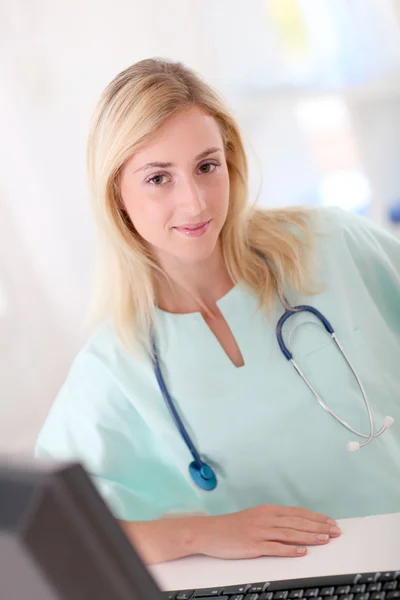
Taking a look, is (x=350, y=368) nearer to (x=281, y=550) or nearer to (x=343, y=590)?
(x=281, y=550)

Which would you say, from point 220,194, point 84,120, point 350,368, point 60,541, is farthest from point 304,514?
point 84,120

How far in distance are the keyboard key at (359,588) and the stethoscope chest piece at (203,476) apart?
45 centimetres

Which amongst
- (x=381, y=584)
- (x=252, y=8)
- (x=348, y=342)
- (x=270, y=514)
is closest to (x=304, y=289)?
(x=348, y=342)

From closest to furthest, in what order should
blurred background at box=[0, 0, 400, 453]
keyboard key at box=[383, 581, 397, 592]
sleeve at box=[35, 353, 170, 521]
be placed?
1. keyboard key at box=[383, 581, 397, 592]
2. sleeve at box=[35, 353, 170, 521]
3. blurred background at box=[0, 0, 400, 453]

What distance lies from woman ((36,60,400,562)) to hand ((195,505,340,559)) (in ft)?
0.16

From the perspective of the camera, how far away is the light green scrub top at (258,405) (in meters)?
1.25

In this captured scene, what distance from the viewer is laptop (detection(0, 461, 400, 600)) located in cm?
43

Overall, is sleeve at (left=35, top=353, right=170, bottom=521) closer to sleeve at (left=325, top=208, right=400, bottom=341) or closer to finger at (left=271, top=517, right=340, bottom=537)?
finger at (left=271, top=517, right=340, bottom=537)

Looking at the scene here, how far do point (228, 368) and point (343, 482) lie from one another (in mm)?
252

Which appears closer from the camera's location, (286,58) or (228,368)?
(228,368)

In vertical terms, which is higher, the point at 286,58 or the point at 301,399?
the point at 286,58

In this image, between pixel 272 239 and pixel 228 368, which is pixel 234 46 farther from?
pixel 228 368

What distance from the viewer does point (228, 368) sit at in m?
1.29

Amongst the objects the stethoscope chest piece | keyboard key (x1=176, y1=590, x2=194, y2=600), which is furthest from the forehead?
keyboard key (x1=176, y1=590, x2=194, y2=600)
